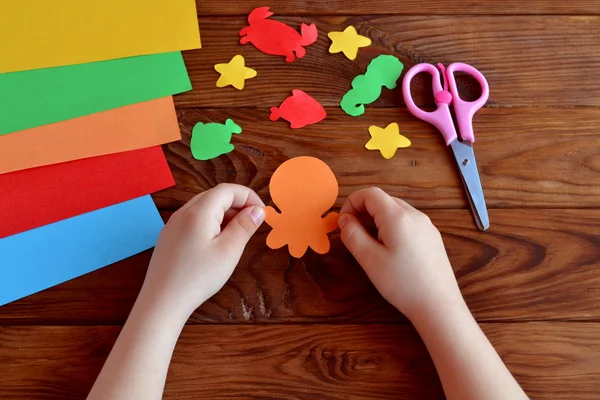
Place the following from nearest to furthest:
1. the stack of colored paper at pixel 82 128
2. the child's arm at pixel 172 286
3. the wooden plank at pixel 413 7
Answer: the child's arm at pixel 172 286
the stack of colored paper at pixel 82 128
the wooden plank at pixel 413 7

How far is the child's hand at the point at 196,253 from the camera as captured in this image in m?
0.63

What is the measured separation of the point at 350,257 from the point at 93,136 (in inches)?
15.8

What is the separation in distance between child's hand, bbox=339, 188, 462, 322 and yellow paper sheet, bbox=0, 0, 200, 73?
0.38m

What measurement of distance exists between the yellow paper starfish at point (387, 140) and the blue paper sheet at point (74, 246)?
1.06ft

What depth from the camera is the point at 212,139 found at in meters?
0.75

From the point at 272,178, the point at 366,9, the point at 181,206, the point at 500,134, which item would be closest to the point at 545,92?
the point at 500,134

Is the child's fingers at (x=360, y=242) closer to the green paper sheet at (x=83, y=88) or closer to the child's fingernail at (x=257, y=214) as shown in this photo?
the child's fingernail at (x=257, y=214)

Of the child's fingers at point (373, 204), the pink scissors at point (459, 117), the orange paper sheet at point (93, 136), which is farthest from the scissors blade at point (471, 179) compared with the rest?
the orange paper sheet at point (93, 136)

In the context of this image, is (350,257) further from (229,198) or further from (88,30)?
(88,30)

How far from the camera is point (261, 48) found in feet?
2.59

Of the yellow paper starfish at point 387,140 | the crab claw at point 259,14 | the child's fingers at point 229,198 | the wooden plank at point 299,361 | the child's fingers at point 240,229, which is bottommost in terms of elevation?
the wooden plank at point 299,361

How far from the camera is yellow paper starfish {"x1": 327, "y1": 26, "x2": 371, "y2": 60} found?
79 cm

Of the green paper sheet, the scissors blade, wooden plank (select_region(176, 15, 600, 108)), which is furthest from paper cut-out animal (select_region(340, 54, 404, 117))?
the green paper sheet

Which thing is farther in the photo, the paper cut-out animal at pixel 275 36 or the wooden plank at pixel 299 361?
the paper cut-out animal at pixel 275 36
